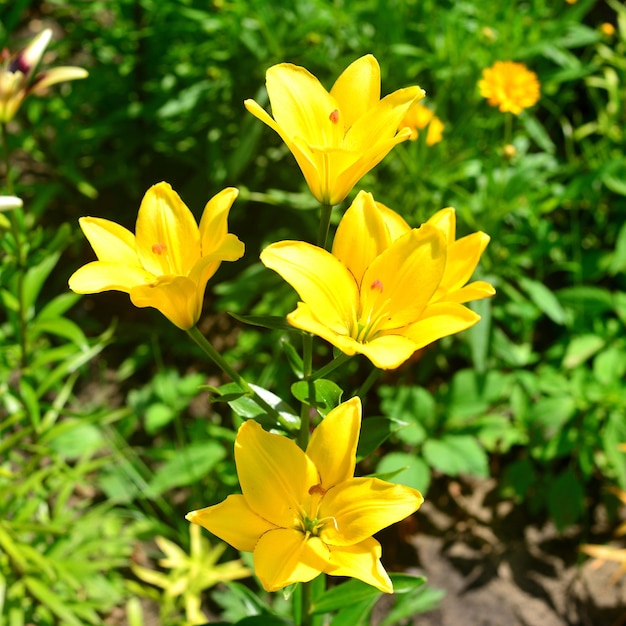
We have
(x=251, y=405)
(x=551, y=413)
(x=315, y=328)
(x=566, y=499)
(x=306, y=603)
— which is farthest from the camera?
(x=566, y=499)

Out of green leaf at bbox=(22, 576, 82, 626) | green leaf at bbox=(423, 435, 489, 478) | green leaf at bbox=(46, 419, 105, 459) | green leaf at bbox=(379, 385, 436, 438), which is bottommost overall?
green leaf at bbox=(22, 576, 82, 626)

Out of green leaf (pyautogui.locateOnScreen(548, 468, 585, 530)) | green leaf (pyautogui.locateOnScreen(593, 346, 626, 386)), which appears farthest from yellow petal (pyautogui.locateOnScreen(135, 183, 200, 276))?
green leaf (pyautogui.locateOnScreen(548, 468, 585, 530))

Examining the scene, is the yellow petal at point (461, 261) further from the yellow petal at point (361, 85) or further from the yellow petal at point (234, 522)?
the yellow petal at point (234, 522)

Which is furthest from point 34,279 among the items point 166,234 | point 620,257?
point 620,257

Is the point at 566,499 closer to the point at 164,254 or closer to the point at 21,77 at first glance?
the point at 164,254

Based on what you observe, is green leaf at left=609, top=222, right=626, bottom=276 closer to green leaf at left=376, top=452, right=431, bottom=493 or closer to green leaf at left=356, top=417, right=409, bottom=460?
green leaf at left=376, top=452, right=431, bottom=493

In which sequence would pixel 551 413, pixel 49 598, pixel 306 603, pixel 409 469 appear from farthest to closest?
pixel 551 413
pixel 409 469
pixel 49 598
pixel 306 603
